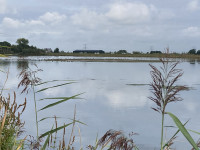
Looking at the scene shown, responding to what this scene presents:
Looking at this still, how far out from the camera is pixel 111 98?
1834 cm

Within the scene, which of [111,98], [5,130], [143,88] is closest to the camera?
[5,130]

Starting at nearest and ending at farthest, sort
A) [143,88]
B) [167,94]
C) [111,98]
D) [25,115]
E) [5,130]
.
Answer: [167,94]
[5,130]
[25,115]
[111,98]
[143,88]

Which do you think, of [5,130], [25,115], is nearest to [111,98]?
[25,115]

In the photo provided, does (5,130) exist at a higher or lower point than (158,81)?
lower

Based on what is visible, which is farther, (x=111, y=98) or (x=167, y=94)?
(x=111, y=98)

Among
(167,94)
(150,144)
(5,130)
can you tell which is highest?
Answer: (167,94)

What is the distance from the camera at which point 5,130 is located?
2.24 meters

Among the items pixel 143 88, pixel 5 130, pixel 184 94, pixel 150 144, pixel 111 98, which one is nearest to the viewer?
pixel 5 130

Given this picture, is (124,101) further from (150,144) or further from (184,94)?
(150,144)

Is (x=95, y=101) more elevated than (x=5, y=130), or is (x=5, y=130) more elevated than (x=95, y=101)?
(x=5, y=130)

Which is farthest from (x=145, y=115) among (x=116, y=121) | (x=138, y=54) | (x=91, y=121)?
(x=138, y=54)

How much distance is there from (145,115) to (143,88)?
Result: 8.57 meters

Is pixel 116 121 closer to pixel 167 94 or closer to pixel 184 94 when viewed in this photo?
pixel 184 94

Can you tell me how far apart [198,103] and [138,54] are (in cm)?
8442
